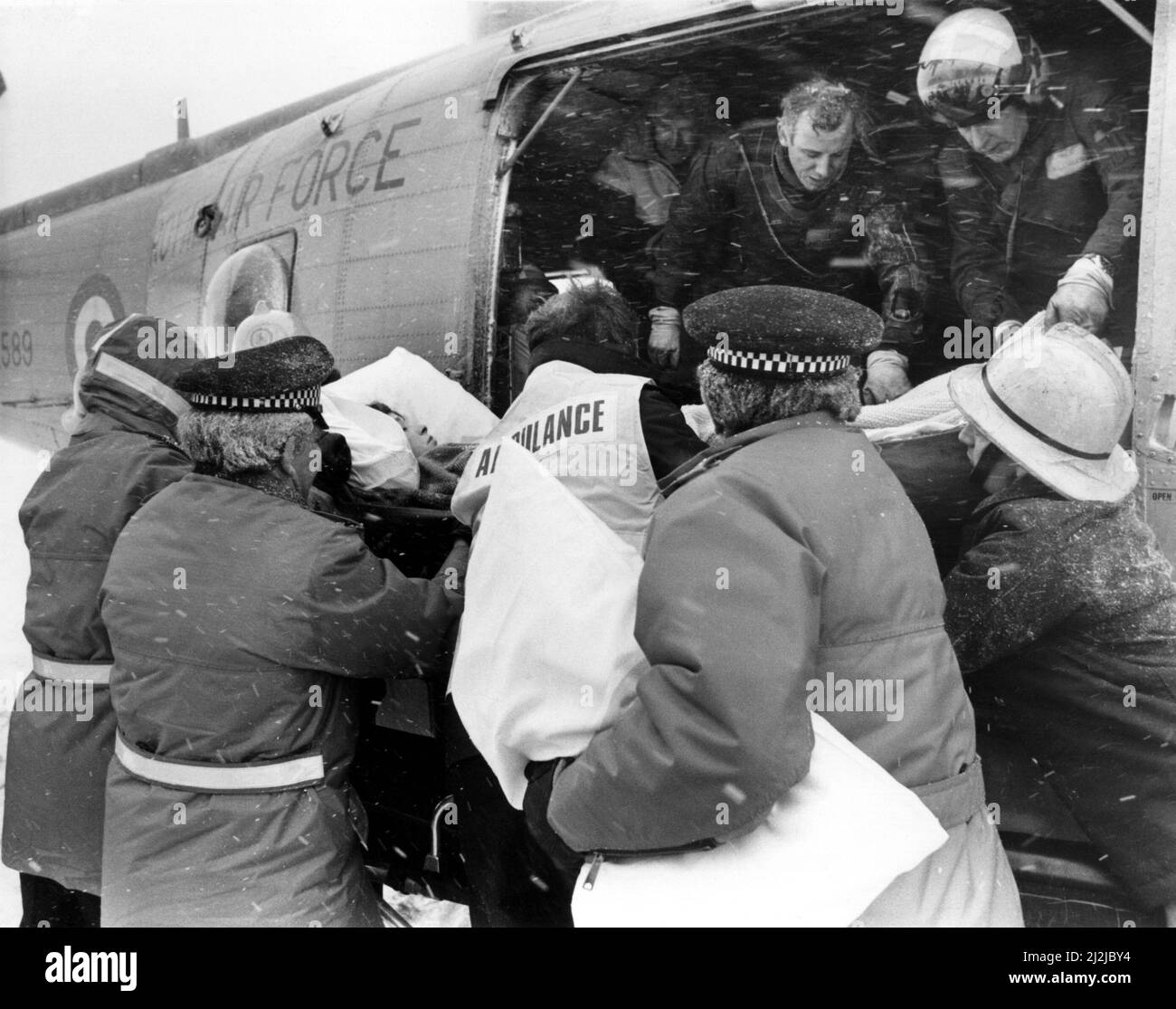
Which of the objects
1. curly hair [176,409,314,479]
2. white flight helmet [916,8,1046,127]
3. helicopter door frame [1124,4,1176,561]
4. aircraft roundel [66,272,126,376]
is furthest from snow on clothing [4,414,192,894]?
aircraft roundel [66,272,126,376]

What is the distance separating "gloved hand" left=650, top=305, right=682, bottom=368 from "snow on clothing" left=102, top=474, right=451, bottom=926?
2517 millimetres

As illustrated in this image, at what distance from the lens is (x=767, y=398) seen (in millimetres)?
1681

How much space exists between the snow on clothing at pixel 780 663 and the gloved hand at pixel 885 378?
7.16ft

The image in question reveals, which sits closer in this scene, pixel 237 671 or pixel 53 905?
pixel 237 671

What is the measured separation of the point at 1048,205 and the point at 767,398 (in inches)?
96.1

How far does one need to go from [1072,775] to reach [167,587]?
6.49 feet

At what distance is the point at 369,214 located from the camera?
13.7 ft

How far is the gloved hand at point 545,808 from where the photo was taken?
1.63 metres

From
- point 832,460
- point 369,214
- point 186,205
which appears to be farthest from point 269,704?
point 186,205

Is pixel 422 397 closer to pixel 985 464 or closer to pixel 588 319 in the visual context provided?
pixel 588 319

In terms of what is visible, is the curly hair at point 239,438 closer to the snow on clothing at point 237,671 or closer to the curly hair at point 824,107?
the snow on clothing at point 237,671

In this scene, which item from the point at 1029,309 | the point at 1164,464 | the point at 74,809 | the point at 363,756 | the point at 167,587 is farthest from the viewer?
the point at 1029,309

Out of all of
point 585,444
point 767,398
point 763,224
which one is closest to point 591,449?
point 585,444

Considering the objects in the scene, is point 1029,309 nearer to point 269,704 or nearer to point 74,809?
point 269,704
